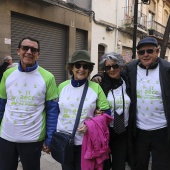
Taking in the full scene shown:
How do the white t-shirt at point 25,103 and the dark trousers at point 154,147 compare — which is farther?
the dark trousers at point 154,147

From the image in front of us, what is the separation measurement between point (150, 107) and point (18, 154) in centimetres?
153

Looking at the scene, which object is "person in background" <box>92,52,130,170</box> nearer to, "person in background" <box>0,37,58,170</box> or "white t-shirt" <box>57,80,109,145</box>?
"white t-shirt" <box>57,80,109,145</box>

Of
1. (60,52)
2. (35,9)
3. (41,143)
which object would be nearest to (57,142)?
(41,143)

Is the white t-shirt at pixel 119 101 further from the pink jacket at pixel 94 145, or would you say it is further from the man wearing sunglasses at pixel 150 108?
the pink jacket at pixel 94 145

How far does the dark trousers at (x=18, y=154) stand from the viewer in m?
2.53

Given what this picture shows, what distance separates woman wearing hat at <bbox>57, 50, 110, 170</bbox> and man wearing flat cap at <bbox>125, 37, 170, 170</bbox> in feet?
1.43

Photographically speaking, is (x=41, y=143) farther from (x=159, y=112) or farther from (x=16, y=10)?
(x=16, y=10)

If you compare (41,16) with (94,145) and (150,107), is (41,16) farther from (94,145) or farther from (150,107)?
Result: (94,145)

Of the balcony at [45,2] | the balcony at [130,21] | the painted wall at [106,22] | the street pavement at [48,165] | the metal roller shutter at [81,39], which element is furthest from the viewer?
the balcony at [130,21]

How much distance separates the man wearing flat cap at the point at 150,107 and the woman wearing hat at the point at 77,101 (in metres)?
0.44

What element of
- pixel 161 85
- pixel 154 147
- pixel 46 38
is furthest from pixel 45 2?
pixel 154 147

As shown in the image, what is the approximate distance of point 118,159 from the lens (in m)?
2.81

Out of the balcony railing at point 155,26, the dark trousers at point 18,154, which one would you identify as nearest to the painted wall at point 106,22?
the balcony railing at point 155,26

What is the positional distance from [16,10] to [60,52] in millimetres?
3027
